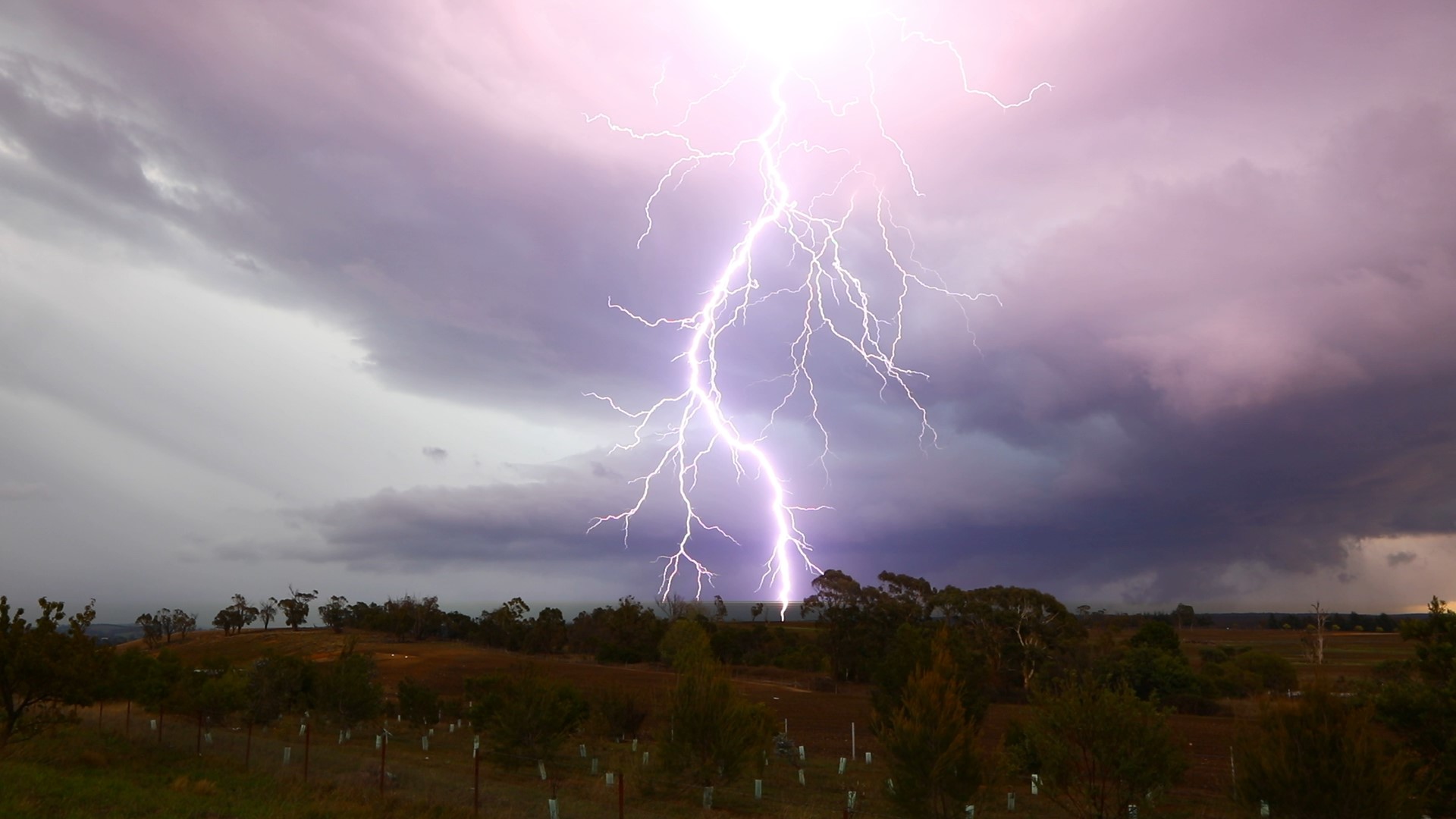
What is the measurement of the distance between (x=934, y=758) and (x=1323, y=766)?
6.96 meters

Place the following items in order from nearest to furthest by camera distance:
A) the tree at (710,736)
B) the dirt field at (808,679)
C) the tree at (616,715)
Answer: the tree at (710,736) → the dirt field at (808,679) → the tree at (616,715)

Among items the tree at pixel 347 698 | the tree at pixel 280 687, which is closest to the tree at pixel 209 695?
the tree at pixel 280 687

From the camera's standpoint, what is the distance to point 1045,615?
6694 cm

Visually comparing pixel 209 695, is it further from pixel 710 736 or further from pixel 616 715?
pixel 710 736

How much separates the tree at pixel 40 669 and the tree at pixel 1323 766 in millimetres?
27249

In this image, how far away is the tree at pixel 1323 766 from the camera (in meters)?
13.7

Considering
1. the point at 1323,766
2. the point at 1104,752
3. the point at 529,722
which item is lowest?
the point at 529,722

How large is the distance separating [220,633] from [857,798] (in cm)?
11961

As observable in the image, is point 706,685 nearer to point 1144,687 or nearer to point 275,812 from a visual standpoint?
point 275,812

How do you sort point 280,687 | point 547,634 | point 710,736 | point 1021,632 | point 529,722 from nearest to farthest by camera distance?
1. point 710,736
2. point 529,722
3. point 280,687
4. point 1021,632
5. point 547,634

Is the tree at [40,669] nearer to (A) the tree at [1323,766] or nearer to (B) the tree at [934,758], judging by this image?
(B) the tree at [934,758]

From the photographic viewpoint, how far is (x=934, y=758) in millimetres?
17391

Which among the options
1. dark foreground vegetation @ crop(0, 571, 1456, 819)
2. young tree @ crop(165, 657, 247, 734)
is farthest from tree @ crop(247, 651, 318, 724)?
young tree @ crop(165, 657, 247, 734)

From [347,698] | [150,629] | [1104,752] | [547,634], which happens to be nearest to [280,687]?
[347,698]
